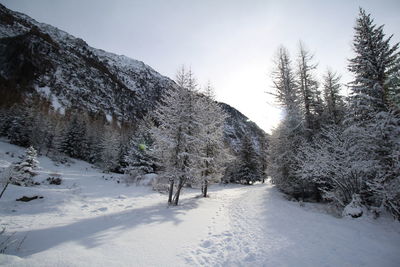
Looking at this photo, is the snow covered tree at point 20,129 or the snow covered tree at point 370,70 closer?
the snow covered tree at point 370,70

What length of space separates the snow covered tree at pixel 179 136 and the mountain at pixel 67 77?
43497 mm

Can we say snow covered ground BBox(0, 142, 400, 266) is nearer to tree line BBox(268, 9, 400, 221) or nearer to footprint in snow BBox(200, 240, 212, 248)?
footprint in snow BBox(200, 240, 212, 248)

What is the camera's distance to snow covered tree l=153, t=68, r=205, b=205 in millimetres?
12336

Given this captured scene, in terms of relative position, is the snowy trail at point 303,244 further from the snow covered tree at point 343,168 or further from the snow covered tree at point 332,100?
the snow covered tree at point 332,100

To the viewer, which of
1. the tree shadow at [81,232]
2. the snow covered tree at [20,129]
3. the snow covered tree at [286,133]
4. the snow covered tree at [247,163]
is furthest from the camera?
the snow covered tree at [247,163]

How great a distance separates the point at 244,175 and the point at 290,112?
934 inches

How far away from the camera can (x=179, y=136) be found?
12.7 meters

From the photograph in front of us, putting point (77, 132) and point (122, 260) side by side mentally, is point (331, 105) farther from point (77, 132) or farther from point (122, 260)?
point (77, 132)

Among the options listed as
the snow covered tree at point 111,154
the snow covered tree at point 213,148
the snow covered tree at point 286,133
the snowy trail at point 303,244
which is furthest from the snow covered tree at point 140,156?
the snowy trail at point 303,244

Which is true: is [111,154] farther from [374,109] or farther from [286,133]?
[374,109]

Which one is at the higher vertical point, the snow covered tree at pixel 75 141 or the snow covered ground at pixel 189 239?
the snow covered tree at pixel 75 141

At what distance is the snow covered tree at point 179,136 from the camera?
12.3 meters

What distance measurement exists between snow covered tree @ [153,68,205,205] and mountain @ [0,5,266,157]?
1712 inches

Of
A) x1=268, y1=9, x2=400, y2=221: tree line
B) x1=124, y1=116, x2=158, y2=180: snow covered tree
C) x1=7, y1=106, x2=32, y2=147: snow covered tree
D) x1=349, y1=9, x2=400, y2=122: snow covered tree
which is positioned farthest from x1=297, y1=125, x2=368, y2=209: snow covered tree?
x1=7, y1=106, x2=32, y2=147: snow covered tree
